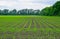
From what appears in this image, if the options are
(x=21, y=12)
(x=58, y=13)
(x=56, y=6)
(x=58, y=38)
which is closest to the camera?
(x=58, y=38)

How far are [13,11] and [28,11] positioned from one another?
1332cm

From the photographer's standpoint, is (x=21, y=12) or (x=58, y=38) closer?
(x=58, y=38)

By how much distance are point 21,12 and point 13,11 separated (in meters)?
11.8

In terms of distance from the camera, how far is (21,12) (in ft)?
610

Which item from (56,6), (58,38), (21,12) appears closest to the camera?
(58,38)

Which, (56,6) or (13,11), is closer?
(56,6)

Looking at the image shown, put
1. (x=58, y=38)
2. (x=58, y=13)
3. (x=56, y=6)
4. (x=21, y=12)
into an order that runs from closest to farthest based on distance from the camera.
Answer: (x=58, y=38) → (x=58, y=13) → (x=56, y=6) → (x=21, y=12)

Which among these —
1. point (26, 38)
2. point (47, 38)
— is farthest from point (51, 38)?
point (26, 38)

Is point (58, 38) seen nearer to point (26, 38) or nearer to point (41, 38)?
point (41, 38)

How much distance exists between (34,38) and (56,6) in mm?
120713

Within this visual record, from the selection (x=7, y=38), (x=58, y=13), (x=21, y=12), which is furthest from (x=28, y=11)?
(x=7, y=38)

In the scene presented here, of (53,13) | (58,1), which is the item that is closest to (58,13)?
(53,13)

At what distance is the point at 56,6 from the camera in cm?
13125

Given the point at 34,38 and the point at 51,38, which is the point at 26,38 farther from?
the point at 51,38
